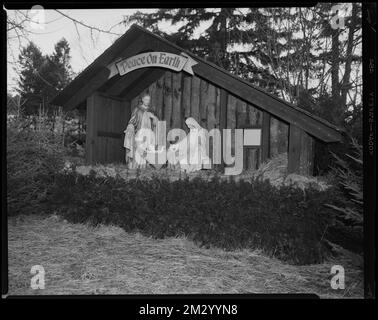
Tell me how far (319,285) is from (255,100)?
1937mm

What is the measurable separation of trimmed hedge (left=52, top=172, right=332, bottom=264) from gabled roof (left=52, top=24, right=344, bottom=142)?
659 mm

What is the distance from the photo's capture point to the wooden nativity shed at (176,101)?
397 cm

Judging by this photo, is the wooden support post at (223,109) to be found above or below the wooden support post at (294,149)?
above

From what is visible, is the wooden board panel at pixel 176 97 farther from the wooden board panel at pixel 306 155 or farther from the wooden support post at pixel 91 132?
the wooden board panel at pixel 306 155

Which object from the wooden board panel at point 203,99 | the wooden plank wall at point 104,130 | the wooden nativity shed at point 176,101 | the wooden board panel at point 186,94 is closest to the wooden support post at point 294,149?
the wooden nativity shed at point 176,101

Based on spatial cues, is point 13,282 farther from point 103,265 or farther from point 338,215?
point 338,215

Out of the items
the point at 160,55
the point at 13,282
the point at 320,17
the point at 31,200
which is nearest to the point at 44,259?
the point at 13,282

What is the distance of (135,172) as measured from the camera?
14.3 feet

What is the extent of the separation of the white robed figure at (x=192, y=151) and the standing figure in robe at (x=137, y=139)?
30cm

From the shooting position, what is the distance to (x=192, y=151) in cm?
436

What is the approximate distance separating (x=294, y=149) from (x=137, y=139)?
1760 mm

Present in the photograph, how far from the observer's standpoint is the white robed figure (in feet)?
14.0

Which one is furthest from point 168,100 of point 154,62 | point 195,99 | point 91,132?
point 91,132

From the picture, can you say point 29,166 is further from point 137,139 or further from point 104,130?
point 137,139
